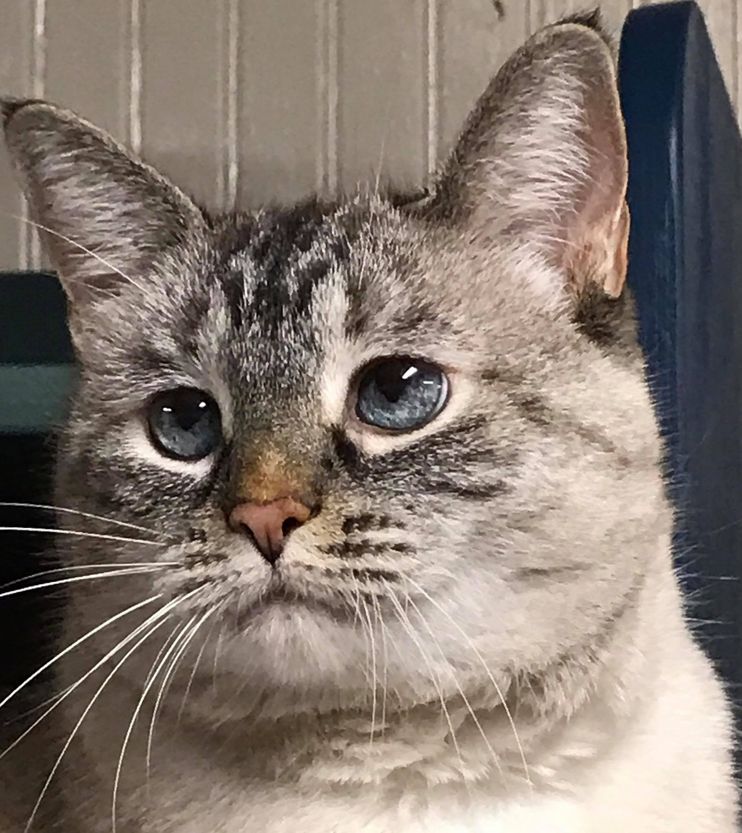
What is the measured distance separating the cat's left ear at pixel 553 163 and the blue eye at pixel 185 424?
251 mm

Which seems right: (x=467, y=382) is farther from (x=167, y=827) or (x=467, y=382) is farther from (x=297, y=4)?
(x=297, y=4)

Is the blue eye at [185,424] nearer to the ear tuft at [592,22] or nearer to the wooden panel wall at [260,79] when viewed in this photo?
the ear tuft at [592,22]

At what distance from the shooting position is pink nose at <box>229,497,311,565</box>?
768mm

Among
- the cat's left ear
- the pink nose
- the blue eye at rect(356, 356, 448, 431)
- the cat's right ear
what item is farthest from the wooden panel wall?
the pink nose

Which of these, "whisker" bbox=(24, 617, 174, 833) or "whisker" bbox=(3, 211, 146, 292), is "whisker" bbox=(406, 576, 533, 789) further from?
"whisker" bbox=(3, 211, 146, 292)

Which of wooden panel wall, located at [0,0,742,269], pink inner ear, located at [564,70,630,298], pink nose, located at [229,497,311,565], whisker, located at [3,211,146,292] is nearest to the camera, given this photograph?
pink nose, located at [229,497,311,565]

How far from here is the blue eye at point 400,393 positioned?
2.77ft

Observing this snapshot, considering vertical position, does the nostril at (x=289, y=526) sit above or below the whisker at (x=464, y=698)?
above

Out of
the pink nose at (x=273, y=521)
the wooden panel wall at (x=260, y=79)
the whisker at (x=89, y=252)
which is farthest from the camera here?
the wooden panel wall at (x=260, y=79)

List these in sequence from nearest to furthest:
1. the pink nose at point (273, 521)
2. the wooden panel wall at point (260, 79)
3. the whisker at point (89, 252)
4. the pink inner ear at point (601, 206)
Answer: the pink nose at point (273, 521) → the pink inner ear at point (601, 206) → the whisker at point (89, 252) → the wooden panel wall at point (260, 79)

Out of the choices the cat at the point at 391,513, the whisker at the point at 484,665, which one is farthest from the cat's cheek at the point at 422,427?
the whisker at the point at 484,665

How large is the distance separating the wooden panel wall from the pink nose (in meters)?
1.15

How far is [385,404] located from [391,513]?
9 cm

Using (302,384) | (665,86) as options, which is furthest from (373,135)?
(302,384)
